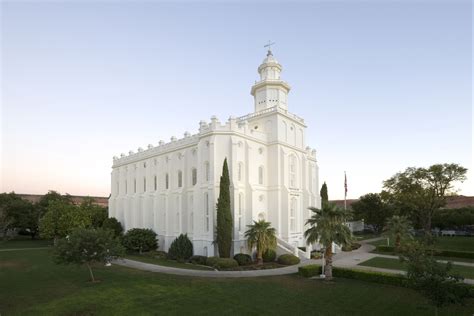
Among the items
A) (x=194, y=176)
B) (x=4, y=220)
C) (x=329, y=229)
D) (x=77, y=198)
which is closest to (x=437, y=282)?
(x=329, y=229)

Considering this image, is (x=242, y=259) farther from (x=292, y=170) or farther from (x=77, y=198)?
(x=77, y=198)

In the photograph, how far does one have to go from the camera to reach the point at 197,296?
20.9 meters

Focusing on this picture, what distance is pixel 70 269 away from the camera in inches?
1192

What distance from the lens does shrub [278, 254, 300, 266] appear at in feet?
110

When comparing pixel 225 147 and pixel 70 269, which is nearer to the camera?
pixel 70 269

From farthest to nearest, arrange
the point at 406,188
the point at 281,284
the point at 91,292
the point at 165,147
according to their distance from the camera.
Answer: the point at 406,188, the point at 165,147, the point at 281,284, the point at 91,292

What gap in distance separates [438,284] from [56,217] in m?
51.9

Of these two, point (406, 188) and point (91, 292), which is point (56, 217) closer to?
point (91, 292)

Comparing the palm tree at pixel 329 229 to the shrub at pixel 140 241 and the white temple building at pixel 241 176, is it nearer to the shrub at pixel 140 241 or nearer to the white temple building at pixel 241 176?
the white temple building at pixel 241 176

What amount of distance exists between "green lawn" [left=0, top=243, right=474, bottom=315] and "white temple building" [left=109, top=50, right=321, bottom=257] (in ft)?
38.7

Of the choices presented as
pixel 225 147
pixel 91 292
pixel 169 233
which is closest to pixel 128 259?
pixel 169 233

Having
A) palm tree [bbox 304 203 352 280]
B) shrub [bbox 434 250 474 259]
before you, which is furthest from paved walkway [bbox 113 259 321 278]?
shrub [bbox 434 250 474 259]

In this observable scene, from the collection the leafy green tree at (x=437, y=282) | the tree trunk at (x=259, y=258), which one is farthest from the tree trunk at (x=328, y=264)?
the leafy green tree at (x=437, y=282)

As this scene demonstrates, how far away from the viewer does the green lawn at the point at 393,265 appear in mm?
28717
